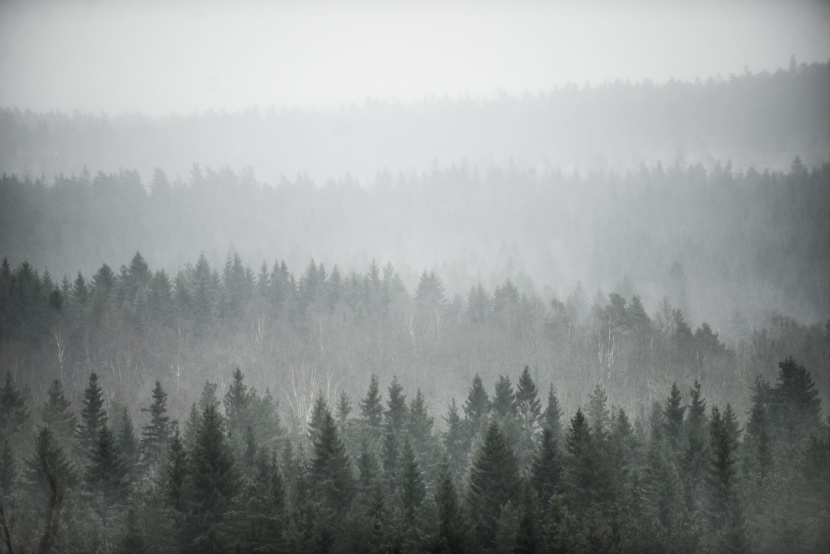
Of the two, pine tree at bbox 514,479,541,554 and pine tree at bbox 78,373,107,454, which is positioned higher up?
pine tree at bbox 78,373,107,454

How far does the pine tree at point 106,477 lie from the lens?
23.1 m

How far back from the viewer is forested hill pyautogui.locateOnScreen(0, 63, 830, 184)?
12538cm

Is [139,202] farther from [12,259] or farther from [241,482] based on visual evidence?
[241,482]

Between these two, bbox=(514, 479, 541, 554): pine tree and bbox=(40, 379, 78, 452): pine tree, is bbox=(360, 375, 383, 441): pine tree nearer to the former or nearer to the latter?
bbox=(514, 479, 541, 554): pine tree

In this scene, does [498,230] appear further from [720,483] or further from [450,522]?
[450,522]

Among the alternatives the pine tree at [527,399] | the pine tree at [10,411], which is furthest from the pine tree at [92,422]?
the pine tree at [527,399]

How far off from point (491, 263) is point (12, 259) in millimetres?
67710

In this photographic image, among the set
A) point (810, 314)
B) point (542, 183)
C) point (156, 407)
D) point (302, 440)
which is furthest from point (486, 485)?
point (542, 183)

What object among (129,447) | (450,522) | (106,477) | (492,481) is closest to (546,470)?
(492,481)

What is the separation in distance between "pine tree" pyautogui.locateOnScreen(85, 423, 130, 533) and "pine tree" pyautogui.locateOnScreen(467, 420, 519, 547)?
1345cm

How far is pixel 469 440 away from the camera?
100ft

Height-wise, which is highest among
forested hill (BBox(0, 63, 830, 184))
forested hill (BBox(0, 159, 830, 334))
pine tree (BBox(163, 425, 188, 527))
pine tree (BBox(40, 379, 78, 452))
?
forested hill (BBox(0, 63, 830, 184))

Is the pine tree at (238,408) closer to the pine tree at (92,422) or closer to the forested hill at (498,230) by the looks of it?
the pine tree at (92,422)

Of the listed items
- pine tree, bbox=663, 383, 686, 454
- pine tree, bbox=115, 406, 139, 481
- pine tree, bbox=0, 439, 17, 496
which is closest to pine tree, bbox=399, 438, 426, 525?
pine tree, bbox=115, 406, 139, 481
